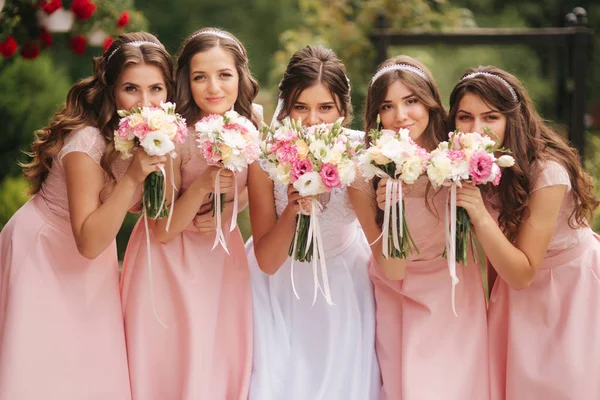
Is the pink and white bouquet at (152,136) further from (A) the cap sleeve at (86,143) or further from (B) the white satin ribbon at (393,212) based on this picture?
(B) the white satin ribbon at (393,212)

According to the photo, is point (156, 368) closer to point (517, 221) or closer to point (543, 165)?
point (517, 221)

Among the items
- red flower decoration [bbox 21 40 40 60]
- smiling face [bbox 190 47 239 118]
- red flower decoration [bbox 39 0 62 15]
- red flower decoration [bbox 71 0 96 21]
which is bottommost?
smiling face [bbox 190 47 239 118]

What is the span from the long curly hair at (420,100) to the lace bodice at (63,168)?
140cm

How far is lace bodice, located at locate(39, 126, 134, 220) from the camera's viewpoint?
4.02m

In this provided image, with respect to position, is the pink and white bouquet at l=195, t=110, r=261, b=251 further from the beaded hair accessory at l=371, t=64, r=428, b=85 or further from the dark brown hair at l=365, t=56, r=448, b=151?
the beaded hair accessory at l=371, t=64, r=428, b=85

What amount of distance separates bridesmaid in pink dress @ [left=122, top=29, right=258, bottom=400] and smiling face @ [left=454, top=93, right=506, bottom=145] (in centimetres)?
132

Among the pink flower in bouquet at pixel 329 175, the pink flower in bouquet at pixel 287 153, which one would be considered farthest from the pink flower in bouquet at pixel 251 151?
the pink flower in bouquet at pixel 329 175

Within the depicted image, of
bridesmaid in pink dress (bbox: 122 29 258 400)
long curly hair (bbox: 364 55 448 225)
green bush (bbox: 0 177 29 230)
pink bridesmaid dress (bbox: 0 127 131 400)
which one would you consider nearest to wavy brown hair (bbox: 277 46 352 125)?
long curly hair (bbox: 364 55 448 225)

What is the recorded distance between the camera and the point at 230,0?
17.0 m

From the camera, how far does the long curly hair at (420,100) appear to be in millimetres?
4219

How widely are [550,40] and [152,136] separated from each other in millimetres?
5840

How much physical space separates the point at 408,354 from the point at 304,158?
126 cm

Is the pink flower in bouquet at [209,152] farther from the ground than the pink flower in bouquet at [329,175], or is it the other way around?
the pink flower in bouquet at [209,152]

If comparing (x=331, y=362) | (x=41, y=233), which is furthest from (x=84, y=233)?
(x=331, y=362)
